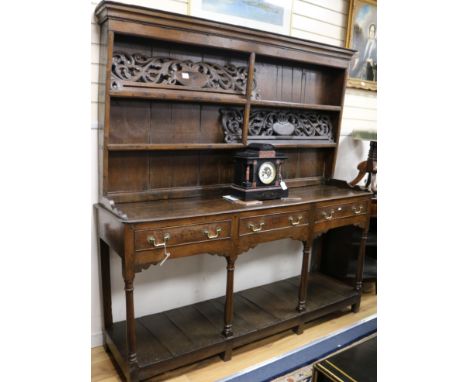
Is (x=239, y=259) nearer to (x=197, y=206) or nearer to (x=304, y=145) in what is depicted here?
(x=197, y=206)

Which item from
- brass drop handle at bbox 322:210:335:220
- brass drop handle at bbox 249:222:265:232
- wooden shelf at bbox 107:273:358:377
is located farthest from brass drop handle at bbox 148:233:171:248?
brass drop handle at bbox 322:210:335:220

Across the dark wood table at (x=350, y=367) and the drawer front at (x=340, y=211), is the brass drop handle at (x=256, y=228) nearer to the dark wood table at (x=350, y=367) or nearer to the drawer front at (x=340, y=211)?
the drawer front at (x=340, y=211)

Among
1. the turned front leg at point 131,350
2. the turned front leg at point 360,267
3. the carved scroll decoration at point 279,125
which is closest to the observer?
the turned front leg at point 131,350

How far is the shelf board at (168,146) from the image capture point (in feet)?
6.85

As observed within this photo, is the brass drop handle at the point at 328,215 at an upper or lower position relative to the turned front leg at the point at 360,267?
upper

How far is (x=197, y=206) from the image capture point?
86.9 inches

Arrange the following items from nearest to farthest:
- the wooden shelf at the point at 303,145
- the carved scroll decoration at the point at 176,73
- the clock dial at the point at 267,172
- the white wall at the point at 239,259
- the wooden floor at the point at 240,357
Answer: the carved scroll decoration at the point at 176,73 → the wooden floor at the point at 240,357 → the white wall at the point at 239,259 → the clock dial at the point at 267,172 → the wooden shelf at the point at 303,145

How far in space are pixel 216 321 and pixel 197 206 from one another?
2.74 ft

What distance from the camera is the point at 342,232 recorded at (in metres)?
3.20

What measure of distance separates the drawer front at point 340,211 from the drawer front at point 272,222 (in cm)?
14

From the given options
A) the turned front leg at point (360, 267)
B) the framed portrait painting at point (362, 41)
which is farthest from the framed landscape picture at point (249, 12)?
the turned front leg at point (360, 267)

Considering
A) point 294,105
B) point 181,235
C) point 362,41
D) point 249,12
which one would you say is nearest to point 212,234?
point 181,235

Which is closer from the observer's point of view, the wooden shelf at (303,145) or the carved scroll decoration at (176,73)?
the carved scroll decoration at (176,73)
